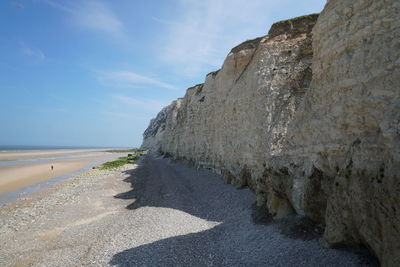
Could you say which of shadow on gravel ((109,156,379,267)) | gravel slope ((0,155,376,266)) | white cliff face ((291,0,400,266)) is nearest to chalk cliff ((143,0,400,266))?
white cliff face ((291,0,400,266))

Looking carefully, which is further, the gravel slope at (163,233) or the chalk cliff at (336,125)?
the gravel slope at (163,233)

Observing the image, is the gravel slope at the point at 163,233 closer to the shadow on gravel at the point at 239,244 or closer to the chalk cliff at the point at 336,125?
the shadow on gravel at the point at 239,244

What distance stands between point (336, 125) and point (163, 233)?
25.7 feet

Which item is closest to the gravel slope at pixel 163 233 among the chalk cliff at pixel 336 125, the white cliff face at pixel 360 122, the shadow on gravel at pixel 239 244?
the shadow on gravel at pixel 239 244

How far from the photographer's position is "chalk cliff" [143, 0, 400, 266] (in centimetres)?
507

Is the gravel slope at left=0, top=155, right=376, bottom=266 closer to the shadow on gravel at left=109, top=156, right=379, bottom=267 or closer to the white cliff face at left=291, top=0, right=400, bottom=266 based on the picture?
the shadow on gravel at left=109, top=156, right=379, bottom=267

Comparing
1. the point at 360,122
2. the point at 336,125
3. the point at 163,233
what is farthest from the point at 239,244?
the point at 360,122

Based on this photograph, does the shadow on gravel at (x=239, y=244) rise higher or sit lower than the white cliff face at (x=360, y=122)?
lower

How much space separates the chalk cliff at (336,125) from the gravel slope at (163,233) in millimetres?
822

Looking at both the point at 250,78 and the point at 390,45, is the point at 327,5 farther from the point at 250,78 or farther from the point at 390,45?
the point at 250,78

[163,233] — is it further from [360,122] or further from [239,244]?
[360,122]

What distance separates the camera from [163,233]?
1060 centimetres

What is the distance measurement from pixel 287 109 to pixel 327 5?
4.60 metres

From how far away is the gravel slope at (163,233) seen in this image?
7.64 m
